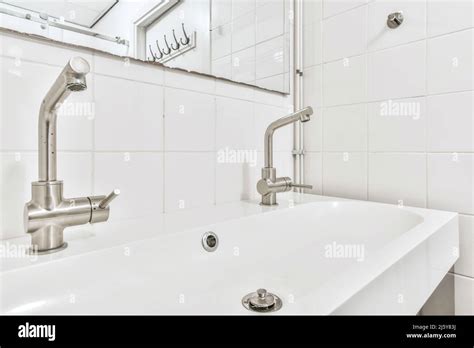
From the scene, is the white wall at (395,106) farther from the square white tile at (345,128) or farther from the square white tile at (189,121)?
the square white tile at (189,121)

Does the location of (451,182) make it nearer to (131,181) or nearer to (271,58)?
(271,58)

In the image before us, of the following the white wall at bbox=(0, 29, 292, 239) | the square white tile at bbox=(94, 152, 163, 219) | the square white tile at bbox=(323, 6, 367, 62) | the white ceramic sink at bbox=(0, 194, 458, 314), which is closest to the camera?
the white ceramic sink at bbox=(0, 194, 458, 314)

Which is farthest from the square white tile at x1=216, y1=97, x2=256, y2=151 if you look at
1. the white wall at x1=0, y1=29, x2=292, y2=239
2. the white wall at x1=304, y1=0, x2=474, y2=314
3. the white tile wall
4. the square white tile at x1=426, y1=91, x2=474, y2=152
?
the white tile wall

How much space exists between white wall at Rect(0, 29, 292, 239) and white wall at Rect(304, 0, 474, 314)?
0.97ft

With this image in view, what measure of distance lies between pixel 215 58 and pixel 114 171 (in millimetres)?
A: 454

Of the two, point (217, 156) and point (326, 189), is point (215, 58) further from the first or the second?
point (326, 189)

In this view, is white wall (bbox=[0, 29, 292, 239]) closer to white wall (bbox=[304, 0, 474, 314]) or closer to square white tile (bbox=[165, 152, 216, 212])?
square white tile (bbox=[165, 152, 216, 212])

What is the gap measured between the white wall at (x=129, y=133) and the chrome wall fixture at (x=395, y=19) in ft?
1.48

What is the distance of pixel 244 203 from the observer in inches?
33.6

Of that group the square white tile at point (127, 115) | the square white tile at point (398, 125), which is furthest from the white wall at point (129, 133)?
the square white tile at point (398, 125)

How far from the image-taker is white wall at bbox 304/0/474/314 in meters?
0.76

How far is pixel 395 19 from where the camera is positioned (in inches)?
33.4

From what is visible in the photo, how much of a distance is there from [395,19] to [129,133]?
2.72 feet

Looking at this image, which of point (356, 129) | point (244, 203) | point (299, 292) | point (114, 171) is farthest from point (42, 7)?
point (356, 129)
